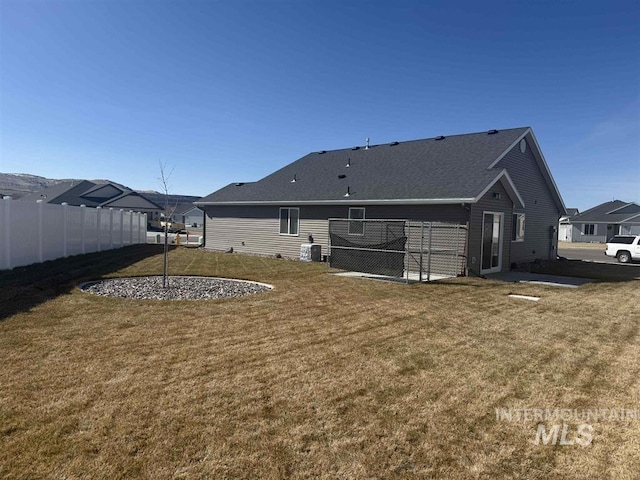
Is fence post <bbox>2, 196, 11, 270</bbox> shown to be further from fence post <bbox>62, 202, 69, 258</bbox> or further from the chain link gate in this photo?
the chain link gate

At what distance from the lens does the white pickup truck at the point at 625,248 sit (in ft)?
76.5

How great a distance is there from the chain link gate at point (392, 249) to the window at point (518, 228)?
449 centimetres

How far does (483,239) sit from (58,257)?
16452mm

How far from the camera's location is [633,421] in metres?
3.77

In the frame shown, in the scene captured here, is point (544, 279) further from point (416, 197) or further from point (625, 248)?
point (625, 248)

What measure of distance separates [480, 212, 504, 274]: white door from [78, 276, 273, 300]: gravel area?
28.1 feet

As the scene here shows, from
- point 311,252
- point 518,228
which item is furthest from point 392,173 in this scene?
point 518,228

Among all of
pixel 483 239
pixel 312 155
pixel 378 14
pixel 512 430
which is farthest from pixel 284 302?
pixel 312 155

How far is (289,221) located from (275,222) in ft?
3.11

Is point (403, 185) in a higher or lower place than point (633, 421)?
higher

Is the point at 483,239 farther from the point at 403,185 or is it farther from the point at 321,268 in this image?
the point at 321,268

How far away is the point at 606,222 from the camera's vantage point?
152 ft

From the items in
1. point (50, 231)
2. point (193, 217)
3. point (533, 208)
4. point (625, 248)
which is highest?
point (533, 208)

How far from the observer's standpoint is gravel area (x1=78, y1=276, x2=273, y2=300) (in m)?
9.26
